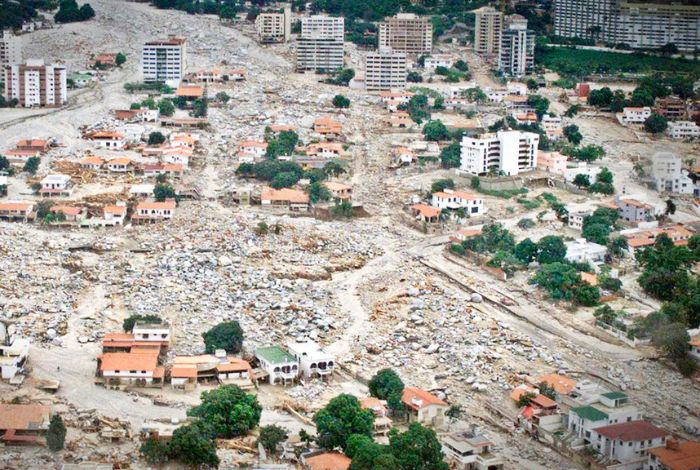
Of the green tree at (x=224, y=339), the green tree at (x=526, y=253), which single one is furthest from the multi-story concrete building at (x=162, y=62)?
the green tree at (x=224, y=339)

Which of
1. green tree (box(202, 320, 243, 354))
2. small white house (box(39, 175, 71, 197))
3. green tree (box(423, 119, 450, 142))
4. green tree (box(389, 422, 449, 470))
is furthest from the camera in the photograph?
green tree (box(423, 119, 450, 142))

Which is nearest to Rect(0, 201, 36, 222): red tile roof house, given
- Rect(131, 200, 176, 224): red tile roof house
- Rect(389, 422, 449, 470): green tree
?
Rect(131, 200, 176, 224): red tile roof house

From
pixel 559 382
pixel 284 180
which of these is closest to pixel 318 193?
pixel 284 180

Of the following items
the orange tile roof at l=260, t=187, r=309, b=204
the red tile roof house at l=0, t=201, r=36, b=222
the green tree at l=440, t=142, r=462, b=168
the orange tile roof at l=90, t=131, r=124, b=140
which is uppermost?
the orange tile roof at l=90, t=131, r=124, b=140

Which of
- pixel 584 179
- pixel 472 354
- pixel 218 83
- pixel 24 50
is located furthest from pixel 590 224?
pixel 24 50

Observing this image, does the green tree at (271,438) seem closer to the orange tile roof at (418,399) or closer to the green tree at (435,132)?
the orange tile roof at (418,399)

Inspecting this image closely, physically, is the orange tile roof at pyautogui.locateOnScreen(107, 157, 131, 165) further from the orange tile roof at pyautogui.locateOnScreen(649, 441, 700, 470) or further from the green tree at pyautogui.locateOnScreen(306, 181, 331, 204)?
the orange tile roof at pyautogui.locateOnScreen(649, 441, 700, 470)

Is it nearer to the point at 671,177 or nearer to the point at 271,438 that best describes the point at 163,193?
the point at 671,177
